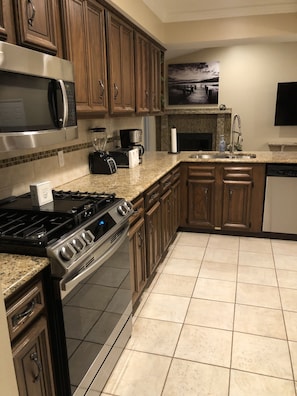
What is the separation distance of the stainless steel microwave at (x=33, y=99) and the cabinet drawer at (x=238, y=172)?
2.25m

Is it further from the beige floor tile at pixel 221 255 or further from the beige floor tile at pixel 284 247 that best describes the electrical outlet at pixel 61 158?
the beige floor tile at pixel 284 247

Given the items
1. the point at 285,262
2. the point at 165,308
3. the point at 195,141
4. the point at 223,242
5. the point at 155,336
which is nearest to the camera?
the point at 155,336

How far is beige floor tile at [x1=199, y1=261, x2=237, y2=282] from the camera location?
2.92 m

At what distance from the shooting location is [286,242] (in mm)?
3656

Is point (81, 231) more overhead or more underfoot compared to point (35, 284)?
more overhead

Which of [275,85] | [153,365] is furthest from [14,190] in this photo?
[275,85]

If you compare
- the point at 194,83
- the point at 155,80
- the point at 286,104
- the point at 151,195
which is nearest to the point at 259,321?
the point at 151,195

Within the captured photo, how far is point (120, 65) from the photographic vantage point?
2.88 m

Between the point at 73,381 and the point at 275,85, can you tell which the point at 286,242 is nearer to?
the point at 73,381

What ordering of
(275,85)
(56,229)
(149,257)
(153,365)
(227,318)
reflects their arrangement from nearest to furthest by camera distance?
(56,229)
(153,365)
(227,318)
(149,257)
(275,85)

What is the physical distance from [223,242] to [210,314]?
4.63 feet

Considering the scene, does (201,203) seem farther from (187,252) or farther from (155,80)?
(155,80)

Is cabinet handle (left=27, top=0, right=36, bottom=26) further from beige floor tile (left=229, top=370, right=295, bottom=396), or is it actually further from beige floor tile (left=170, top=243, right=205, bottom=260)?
beige floor tile (left=170, top=243, right=205, bottom=260)

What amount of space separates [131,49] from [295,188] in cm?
221
